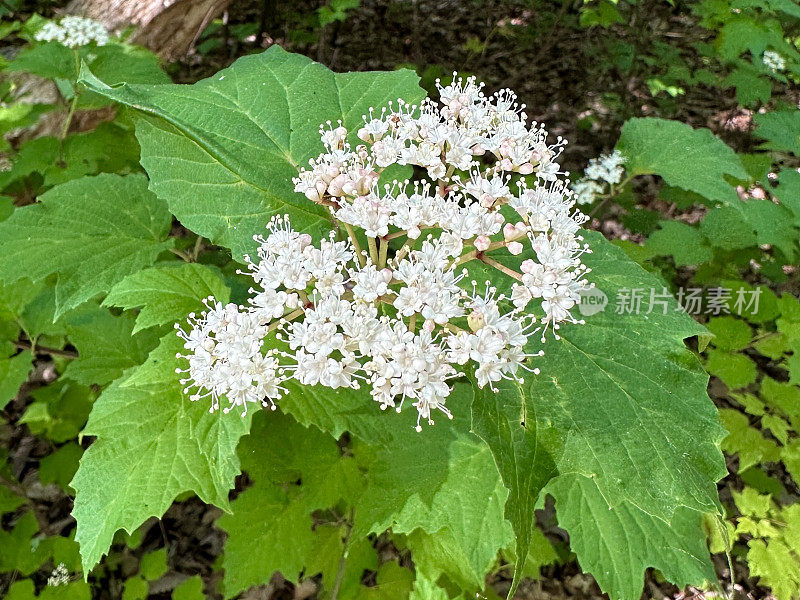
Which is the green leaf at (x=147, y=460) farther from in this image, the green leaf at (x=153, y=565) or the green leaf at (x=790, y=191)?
the green leaf at (x=790, y=191)

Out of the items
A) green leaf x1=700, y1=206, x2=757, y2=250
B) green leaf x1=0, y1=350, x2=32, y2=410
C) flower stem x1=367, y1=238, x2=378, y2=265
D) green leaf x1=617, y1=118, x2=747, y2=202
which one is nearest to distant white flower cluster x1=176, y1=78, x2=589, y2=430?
flower stem x1=367, y1=238, x2=378, y2=265

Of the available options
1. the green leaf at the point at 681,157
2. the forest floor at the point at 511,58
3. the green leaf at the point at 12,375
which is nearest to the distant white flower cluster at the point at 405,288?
the green leaf at the point at 681,157

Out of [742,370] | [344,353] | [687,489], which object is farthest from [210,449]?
[742,370]

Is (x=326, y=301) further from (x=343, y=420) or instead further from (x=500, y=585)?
(x=500, y=585)

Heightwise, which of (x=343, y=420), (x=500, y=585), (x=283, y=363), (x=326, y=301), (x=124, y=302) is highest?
(x=326, y=301)

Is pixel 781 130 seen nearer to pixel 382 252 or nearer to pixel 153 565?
pixel 382 252

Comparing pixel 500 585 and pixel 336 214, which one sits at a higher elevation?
pixel 336 214

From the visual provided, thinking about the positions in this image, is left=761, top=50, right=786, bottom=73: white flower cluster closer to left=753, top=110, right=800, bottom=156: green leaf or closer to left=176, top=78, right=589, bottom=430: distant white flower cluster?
left=753, top=110, right=800, bottom=156: green leaf
